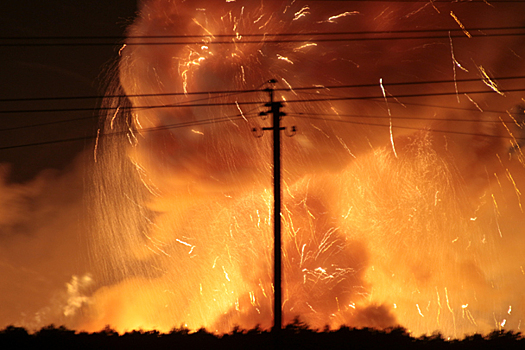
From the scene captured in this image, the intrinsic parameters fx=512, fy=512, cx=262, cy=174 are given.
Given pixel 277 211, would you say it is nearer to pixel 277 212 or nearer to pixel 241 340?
pixel 277 212

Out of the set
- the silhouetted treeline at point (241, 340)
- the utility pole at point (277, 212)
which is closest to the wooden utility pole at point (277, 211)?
the utility pole at point (277, 212)

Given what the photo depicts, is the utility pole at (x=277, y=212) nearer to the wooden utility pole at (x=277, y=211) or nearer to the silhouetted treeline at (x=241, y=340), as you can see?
the wooden utility pole at (x=277, y=211)

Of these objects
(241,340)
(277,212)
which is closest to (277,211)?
(277,212)

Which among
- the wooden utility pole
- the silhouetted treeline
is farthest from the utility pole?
the silhouetted treeline

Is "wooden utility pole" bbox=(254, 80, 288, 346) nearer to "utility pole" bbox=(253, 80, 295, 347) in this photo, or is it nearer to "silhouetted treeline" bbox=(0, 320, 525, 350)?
"utility pole" bbox=(253, 80, 295, 347)

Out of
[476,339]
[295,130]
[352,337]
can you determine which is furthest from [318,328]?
[295,130]

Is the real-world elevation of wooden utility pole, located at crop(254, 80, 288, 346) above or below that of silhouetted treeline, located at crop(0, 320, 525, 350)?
above

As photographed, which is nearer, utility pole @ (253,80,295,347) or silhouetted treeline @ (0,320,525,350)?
utility pole @ (253,80,295,347)
